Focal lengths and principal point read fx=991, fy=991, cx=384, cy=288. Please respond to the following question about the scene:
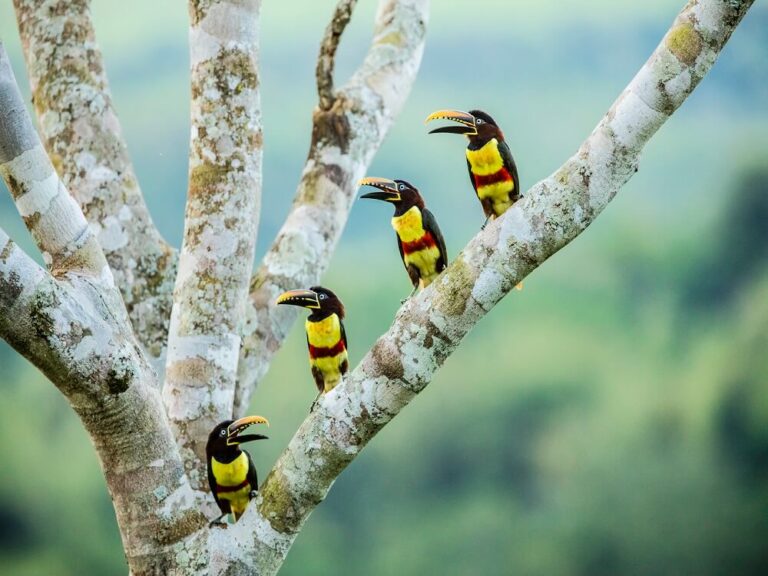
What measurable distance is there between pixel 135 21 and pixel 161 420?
3.91 meters

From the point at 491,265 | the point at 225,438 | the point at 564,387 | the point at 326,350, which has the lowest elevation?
the point at 564,387

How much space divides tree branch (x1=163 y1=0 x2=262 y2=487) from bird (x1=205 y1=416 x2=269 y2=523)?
0.11 meters

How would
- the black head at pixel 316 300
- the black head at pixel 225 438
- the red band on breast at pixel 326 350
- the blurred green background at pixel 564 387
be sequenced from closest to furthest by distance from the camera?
the black head at pixel 225 438 < the black head at pixel 316 300 < the red band on breast at pixel 326 350 < the blurred green background at pixel 564 387

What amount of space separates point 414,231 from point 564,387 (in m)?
2.66

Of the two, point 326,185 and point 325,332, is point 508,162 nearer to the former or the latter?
point 325,332

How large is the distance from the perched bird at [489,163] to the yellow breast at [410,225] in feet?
0.65

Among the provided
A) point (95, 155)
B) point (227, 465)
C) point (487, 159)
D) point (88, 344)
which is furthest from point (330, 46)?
point (88, 344)

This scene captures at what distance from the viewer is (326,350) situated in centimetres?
280

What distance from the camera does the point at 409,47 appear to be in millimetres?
3531

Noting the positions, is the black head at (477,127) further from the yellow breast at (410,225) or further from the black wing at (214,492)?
the black wing at (214,492)

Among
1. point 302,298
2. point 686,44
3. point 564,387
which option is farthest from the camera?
point 564,387

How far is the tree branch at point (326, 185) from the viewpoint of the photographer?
9.84ft

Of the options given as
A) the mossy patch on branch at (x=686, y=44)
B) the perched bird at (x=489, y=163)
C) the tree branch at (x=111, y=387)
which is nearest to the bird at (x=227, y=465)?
the tree branch at (x=111, y=387)

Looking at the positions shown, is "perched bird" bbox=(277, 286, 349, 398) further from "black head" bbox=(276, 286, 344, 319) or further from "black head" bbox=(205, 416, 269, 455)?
"black head" bbox=(205, 416, 269, 455)
